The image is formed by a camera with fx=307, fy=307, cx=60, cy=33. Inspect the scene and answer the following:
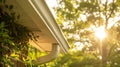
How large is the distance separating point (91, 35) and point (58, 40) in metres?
16.5

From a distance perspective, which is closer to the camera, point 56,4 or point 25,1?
point 25,1

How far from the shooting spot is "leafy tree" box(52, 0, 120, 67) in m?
19.8

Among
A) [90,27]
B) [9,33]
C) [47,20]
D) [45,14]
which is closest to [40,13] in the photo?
[45,14]

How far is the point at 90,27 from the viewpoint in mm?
20578

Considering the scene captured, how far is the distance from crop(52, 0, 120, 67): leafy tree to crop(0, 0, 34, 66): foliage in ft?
51.8

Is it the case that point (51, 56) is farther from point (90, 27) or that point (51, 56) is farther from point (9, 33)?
point (90, 27)

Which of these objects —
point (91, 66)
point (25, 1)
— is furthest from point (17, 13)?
point (91, 66)

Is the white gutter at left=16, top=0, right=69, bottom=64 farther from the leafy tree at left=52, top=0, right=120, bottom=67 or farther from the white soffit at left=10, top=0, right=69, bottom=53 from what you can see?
the leafy tree at left=52, top=0, right=120, bottom=67

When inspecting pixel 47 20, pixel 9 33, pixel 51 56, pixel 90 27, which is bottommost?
pixel 90 27

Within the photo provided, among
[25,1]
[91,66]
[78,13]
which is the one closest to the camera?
[25,1]

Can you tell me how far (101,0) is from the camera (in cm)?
2052

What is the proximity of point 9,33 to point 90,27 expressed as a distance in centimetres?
1738

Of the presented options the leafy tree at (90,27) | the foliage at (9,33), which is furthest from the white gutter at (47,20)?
the leafy tree at (90,27)

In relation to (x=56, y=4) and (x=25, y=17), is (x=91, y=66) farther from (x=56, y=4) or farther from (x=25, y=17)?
(x=25, y=17)
